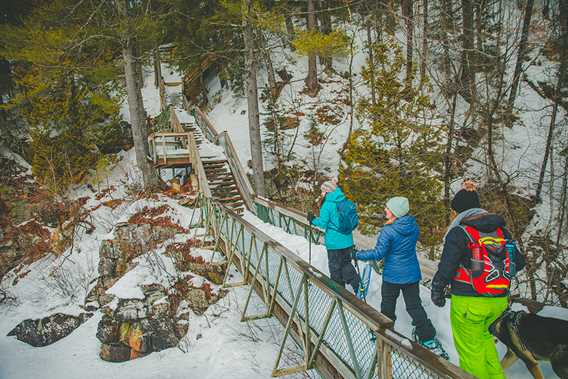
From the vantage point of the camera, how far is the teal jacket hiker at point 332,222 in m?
4.22

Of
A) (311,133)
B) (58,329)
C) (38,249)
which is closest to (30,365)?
(58,329)

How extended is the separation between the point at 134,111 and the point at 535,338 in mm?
13551

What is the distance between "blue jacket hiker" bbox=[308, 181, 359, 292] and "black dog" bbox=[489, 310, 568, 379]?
1727 mm

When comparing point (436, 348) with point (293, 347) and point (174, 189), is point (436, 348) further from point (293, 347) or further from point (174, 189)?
point (174, 189)

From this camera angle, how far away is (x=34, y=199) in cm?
1466

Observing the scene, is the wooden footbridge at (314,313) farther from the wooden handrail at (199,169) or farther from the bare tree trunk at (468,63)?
the bare tree trunk at (468,63)

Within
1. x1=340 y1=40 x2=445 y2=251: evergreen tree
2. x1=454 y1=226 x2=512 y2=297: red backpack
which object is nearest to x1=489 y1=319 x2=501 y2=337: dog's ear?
x1=454 y1=226 x2=512 y2=297: red backpack

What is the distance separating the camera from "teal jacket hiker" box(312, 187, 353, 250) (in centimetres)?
422

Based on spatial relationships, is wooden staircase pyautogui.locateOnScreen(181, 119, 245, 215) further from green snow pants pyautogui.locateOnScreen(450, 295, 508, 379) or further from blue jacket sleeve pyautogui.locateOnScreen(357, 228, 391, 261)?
green snow pants pyautogui.locateOnScreen(450, 295, 508, 379)

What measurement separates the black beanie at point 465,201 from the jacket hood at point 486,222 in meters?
0.29

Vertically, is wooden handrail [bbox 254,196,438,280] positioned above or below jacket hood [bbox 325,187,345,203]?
below

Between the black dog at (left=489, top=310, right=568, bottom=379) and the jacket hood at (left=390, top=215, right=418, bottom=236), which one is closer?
the black dog at (left=489, top=310, right=568, bottom=379)

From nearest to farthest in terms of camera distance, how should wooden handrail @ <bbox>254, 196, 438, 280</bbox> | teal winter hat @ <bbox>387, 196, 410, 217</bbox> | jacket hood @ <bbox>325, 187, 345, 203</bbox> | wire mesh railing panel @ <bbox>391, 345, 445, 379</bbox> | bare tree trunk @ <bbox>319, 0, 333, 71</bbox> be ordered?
1. wire mesh railing panel @ <bbox>391, 345, 445, 379</bbox>
2. teal winter hat @ <bbox>387, 196, 410, 217</bbox>
3. jacket hood @ <bbox>325, 187, 345, 203</bbox>
4. wooden handrail @ <bbox>254, 196, 438, 280</bbox>
5. bare tree trunk @ <bbox>319, 0, 333, 71</bbox>

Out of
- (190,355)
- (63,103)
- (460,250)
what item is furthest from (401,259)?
(63,103)
